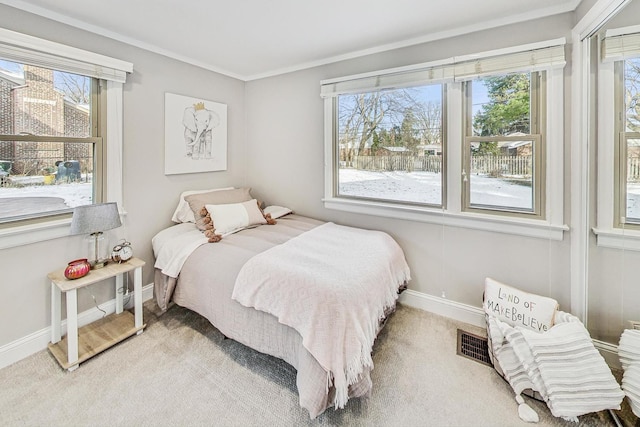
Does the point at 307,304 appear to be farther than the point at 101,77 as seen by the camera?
No

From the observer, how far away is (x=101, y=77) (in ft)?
7.57

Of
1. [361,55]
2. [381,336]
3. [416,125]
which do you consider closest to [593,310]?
[381,336]

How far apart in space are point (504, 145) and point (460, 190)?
1.49ft

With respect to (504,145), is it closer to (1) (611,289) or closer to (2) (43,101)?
(1) (611,289)

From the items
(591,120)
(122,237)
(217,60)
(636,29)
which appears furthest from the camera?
(217,60)

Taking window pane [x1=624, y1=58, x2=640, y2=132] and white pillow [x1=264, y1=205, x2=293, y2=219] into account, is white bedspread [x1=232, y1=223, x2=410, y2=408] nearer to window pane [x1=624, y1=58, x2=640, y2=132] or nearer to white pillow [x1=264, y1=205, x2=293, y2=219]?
white pillow [x1=264, y1=205, x2=293, y2=219]

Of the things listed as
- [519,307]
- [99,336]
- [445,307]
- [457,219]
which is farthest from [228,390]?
[457,219]

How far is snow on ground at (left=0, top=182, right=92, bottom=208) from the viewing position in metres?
2.05

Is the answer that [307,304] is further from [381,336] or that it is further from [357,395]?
[381,336]

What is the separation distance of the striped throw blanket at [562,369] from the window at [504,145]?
0.91m

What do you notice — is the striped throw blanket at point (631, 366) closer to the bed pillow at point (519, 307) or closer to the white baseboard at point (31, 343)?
the bed pillow at point (519, 307)

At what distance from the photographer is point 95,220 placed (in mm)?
2072

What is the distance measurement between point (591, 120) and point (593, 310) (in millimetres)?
1259

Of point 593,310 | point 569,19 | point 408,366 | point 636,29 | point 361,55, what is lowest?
point 408,366
